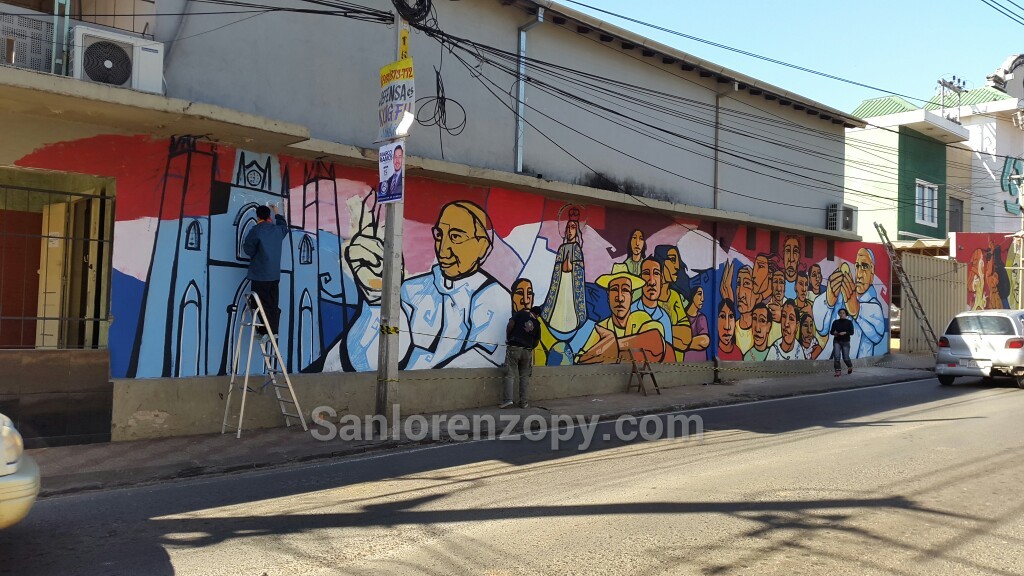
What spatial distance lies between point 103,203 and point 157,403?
8.40 ft

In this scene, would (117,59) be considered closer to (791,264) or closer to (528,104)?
(528,104)

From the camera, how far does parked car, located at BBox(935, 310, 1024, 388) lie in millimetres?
16031

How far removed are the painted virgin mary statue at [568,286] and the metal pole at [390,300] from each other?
4.25 metres

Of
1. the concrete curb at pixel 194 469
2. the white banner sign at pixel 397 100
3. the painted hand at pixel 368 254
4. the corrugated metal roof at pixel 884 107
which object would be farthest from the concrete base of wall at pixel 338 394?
the corrugated metal roof at pixel 884 107

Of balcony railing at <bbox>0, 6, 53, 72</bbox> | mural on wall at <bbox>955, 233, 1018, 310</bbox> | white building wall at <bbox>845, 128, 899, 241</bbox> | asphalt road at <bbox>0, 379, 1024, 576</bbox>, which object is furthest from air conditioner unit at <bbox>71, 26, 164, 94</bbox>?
mural on wall at <bbox>955, 233, 1018, 310</bbox>

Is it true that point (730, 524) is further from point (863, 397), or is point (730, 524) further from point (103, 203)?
point (863, 397)

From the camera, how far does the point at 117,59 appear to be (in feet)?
27.9

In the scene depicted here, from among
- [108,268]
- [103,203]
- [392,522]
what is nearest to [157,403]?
[108,268]

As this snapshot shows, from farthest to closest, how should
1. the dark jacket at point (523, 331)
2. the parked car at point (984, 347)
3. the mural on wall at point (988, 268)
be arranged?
the mural on wall at point (988, 268)
the parked car at point (984, 347)
the dark jacket at point (523, 331)

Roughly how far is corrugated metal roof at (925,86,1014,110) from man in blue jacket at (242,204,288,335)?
33.3 metres

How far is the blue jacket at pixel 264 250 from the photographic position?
9.81 m

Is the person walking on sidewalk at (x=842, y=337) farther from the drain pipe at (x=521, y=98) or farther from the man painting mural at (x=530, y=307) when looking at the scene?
the drain pipe at (x=521, y=98)

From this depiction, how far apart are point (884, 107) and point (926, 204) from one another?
4620 mm

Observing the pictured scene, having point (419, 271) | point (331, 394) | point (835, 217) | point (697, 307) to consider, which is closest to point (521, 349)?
point (419, 271)
